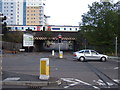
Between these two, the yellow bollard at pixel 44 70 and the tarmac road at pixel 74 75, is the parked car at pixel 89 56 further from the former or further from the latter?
the yellow bollard at pixel 44 70

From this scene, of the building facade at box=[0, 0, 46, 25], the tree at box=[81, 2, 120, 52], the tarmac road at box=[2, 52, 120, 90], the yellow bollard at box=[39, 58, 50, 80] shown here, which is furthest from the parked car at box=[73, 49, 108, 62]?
the building facade at box=[0, 0, 46, 25]

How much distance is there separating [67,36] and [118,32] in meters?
37.8

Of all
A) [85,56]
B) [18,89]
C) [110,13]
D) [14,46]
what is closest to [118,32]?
[110,13]

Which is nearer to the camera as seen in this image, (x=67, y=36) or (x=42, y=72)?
(x=42, y=72)

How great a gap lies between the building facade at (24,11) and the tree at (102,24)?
97813 millimetres

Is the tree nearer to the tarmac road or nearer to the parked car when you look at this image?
the parked car

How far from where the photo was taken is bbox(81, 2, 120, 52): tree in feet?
113

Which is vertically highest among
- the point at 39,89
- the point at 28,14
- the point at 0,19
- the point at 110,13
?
the point at 28,14

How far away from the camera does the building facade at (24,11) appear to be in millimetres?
134250

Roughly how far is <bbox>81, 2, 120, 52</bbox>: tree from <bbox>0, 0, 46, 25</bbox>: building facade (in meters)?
97.8

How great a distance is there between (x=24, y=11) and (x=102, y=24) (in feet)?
356

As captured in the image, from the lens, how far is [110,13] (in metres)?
34.7

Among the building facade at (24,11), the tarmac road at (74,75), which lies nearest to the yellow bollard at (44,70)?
the tarmac road at (74,75)

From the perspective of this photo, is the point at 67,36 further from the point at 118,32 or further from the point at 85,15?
the point at 118,32
